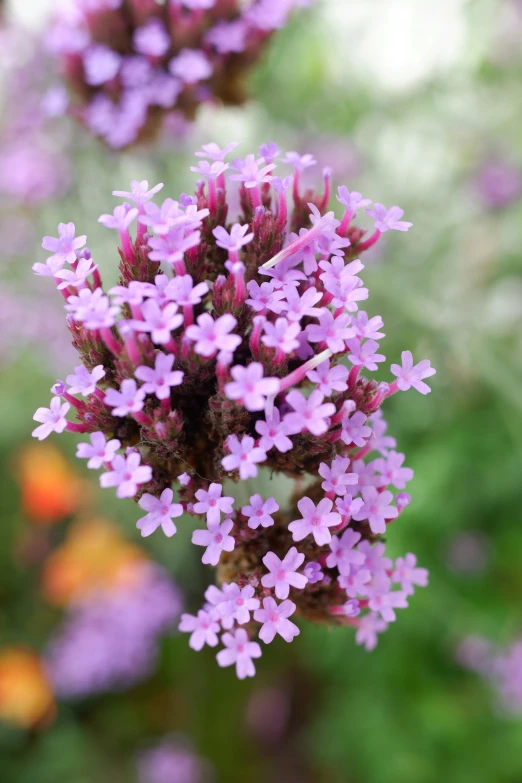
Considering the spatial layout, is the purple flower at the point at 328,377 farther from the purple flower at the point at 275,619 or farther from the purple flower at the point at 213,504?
the purple flower at the point at 275,619

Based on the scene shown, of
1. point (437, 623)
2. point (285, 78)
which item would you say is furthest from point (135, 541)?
point (285, 78)

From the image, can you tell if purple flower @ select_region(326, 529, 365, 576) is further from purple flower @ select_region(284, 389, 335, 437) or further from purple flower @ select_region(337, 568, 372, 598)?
purple flower @ select_region(284, 389, 335, 437)

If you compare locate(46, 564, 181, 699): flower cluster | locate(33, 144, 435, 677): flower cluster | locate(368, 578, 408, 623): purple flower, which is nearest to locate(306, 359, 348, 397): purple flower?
locate(33, 144, 435, 677): flower cluster

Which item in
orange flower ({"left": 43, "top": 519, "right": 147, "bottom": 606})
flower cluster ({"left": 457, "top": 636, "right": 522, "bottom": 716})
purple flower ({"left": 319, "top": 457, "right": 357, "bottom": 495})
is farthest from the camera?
orange flower ({"left": 43, "top": 519, "right": 147, "bottom": 606})

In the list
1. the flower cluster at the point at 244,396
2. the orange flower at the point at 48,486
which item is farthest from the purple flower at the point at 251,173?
the orange flower at the point at 48,486

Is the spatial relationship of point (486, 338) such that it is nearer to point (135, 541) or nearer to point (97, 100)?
point (97, 100)

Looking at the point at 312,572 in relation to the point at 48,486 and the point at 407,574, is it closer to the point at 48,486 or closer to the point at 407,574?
the point at 407,574
